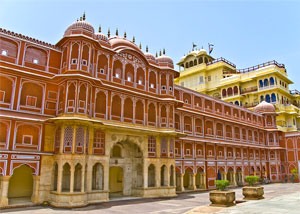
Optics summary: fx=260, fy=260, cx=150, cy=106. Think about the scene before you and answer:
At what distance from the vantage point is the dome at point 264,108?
146 ft

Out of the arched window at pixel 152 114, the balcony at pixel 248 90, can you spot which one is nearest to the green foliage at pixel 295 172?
the balcony at pixel 248 90

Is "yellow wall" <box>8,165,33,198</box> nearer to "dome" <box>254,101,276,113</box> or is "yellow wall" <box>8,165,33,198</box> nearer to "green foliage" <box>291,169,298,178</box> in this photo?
"dome" <box>254,101,276,113</box>

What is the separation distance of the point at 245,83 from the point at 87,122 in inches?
1535

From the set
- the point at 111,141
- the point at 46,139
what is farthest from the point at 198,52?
the point at 46,139

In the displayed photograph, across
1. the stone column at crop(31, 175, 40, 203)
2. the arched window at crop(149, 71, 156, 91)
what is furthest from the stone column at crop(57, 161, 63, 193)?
the arched window at crop(149, 71, 156, 91)

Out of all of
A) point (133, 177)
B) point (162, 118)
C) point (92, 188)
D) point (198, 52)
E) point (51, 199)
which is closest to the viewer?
point (51, 199)

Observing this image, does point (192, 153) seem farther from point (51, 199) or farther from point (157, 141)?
point (51, 199)

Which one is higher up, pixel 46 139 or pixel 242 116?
pixel 242 116

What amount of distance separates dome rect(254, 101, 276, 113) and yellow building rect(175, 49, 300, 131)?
1.82 m

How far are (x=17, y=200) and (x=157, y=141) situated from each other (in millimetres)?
12076

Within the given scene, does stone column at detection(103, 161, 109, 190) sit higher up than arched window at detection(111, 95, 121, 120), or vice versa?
arched window at detection(111, 95, 121, 120)

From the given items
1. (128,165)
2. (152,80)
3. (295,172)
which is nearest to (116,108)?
(152,80)

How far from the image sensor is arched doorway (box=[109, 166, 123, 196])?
81.6 feet

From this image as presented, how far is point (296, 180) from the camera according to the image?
42219 mm
